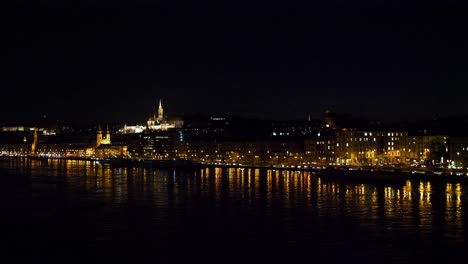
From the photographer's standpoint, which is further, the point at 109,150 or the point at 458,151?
the point at 109,150

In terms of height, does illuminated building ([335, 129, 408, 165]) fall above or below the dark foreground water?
above

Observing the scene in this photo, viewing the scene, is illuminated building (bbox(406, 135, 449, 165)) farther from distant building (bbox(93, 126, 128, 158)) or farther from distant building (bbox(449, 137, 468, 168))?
distant building (bbox(93, 126, 128, 158))

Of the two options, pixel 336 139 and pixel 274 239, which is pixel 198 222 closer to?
pixel 274 239

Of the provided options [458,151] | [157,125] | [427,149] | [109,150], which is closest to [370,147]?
[427,149]

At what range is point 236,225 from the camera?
60.1 ft

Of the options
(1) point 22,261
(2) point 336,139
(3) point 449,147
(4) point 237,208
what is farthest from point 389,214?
(2) point 336,139

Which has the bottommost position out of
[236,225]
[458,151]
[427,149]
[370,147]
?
[236,225]

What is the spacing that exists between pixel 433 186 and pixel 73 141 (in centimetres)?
8226

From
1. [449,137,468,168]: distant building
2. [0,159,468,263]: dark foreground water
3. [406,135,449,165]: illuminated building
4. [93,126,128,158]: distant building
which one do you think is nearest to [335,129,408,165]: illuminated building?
[406,135,449,165]: illuminated building

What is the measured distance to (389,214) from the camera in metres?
20.1

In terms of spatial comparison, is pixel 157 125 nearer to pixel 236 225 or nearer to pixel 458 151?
pixel 458 151

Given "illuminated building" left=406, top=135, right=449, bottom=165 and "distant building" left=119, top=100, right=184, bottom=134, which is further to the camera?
"distant building" left=119, top=100, right=184, bottom=134

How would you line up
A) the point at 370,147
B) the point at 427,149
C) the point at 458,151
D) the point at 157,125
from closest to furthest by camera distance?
the point at 458,151, the point at 427,149, the point at 370,147, the point at 157,125

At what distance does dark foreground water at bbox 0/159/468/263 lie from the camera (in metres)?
14.6
